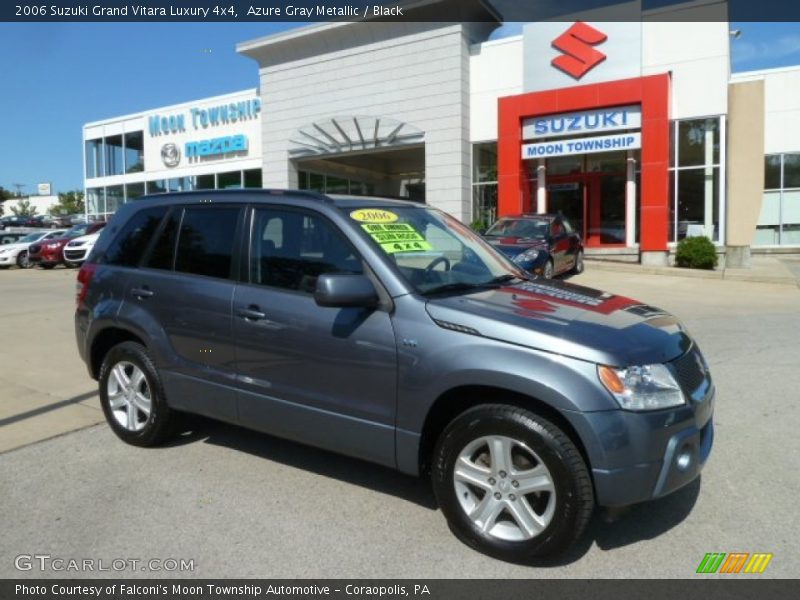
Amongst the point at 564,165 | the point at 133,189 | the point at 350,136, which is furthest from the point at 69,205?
the point at 564,165

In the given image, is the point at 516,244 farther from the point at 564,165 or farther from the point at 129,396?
the point at 129,396

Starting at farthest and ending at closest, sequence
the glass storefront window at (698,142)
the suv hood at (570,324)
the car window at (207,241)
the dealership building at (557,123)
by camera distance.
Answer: the glass storefront window at (698,142)
the dealership building at (557,123)
the car window at (207,241)
the suv hood at (570,324)

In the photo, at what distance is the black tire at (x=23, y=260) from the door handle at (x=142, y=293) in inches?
926

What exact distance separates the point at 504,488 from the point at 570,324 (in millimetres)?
859

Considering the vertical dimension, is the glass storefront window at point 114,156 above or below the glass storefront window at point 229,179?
above

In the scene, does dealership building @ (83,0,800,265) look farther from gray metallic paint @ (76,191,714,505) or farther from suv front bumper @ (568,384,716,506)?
suv front bumper @ (568,384,716,506)

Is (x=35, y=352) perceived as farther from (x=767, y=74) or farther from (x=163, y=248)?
(x=767, y=74)

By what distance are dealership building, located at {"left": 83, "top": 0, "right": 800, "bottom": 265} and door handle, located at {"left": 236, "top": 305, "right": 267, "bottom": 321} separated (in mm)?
15711

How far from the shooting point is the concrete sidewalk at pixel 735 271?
15641mm

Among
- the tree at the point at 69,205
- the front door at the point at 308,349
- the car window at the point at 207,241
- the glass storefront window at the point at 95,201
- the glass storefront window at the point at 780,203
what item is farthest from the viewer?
the tree at the point at 69,205

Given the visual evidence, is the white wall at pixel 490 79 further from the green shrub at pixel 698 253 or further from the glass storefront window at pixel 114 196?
the glass storefront window at pixel 114 196

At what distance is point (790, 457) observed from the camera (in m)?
4.41

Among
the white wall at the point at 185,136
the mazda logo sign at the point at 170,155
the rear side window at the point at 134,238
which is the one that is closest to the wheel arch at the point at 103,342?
→ the rear side window at the point at 134,238

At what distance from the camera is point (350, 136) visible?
24.0 metres
